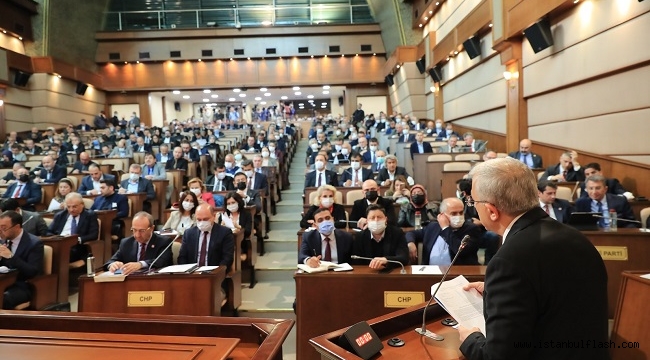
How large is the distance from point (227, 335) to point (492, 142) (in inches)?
347

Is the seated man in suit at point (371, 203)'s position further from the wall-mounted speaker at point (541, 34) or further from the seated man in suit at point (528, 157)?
the wall-mounted speaker at point (541, 34)

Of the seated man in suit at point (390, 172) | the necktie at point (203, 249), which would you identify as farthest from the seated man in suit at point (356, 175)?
the necktie at point (203, 249)

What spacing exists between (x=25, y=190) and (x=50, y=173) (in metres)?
1.07

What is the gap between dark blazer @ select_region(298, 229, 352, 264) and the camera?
3.29 m

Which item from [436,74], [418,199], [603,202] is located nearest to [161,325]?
[418,199]

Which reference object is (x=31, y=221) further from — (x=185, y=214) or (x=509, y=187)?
(x=509, y=187)

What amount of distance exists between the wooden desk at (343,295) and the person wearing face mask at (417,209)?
1902mm

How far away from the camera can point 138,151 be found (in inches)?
446

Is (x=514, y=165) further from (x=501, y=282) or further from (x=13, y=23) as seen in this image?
(x=13, y=23)

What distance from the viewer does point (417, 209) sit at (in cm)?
437

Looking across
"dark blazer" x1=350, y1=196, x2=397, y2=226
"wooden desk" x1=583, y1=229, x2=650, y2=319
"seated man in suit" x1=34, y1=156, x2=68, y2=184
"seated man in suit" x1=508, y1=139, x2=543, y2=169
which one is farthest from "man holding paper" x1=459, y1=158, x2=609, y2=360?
"seated man in suit" x1=34, y1=156, x2=68, y2=184

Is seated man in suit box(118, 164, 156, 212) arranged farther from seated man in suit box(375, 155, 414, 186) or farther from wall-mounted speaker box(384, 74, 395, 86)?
wall-mounted speaker box(384, 74, 395, 86)

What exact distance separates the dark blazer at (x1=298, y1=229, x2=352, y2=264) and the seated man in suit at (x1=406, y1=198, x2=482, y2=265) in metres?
0.60

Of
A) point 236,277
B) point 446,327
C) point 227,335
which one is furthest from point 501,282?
point 236,277
